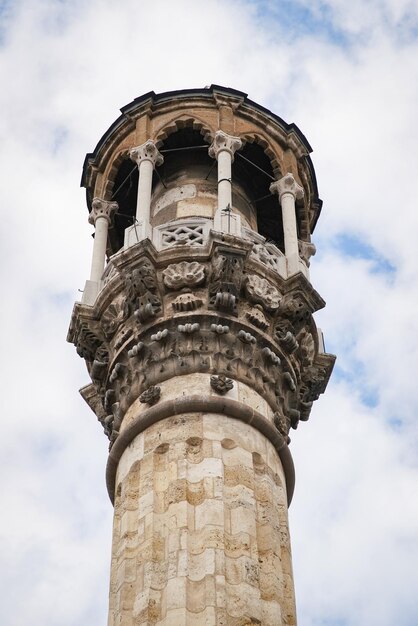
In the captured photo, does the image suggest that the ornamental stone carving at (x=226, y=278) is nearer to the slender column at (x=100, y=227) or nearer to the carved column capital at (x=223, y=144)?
the slender column at (x=100, y=227)

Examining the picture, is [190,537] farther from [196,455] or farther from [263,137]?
[263,137]

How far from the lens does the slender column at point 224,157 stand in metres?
15.6

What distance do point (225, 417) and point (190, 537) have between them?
6.05 feet

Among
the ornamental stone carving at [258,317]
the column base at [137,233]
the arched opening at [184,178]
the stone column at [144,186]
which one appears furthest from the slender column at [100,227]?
the ornamental stone carving at [258,317]

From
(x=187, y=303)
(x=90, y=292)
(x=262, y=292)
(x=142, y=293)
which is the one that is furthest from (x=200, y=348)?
(x=90, y=292)

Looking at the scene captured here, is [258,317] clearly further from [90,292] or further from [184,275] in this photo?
[90,292]

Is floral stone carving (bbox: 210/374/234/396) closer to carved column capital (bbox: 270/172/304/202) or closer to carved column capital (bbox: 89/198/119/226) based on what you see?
carved column capital (bbox: 270/172/304/202)

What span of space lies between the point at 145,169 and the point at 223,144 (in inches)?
47.5

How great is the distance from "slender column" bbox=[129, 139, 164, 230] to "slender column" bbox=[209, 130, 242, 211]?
853 millimetres

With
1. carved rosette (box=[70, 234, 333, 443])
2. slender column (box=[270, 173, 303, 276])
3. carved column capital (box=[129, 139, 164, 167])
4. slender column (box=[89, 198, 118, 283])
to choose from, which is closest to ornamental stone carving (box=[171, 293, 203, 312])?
carved rosette (box=[70, 234, 333, 443])

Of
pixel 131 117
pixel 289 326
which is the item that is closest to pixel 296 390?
pixel 289 326

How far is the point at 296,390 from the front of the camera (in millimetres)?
14734

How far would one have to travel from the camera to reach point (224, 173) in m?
16.0

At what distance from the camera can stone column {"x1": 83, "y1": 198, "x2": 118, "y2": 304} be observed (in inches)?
616
